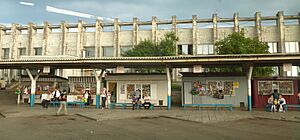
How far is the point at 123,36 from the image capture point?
1638 inches

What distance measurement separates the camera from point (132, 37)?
41125 millimetres

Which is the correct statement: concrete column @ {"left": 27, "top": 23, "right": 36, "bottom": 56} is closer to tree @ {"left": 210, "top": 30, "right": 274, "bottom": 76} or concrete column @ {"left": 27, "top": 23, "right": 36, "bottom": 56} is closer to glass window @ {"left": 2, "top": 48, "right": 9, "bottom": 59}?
glass window @ {"left": 2, "top": 48, "right": 9, "bottom": 59}

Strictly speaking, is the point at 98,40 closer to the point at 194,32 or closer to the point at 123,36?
the point at 123,36

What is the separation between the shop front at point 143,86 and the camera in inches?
752

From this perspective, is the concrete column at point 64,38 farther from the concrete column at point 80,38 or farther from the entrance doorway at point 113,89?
the entrance doorway at point 113,89

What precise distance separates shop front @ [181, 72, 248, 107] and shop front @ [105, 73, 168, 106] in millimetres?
1675

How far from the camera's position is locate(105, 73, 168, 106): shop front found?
1911 centimetres

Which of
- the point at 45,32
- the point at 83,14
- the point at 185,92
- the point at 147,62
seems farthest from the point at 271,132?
the point at 83,14

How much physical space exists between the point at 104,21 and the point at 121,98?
1043 inches

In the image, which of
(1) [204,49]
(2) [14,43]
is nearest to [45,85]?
(1) [204,49]

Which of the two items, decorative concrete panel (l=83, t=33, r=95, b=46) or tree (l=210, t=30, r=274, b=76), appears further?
decorative concrete panel (l=83, t=33, r=95, b=46)

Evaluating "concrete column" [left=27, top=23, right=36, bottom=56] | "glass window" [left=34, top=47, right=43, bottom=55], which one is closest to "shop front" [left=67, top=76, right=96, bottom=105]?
"glass window" [left=34, top=47, right=43, bottom=55]

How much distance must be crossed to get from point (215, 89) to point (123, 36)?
2586 cm

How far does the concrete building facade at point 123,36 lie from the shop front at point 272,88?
823 inches
